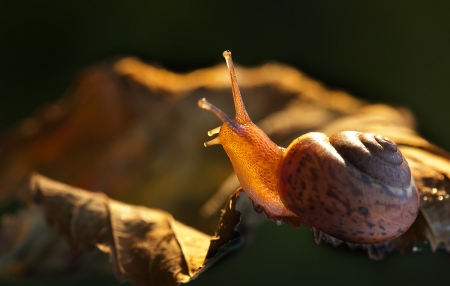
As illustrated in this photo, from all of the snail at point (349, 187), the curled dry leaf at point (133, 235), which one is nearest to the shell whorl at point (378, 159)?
the snail at point (349, 187)

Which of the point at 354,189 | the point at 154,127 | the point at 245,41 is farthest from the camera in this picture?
the point at 245,41

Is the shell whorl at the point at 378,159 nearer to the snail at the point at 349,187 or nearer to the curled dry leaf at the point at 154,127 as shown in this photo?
the snail at the point at 349,187

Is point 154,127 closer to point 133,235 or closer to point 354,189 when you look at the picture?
point 133,235

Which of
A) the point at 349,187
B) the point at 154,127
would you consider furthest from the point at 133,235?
the point at 154,127

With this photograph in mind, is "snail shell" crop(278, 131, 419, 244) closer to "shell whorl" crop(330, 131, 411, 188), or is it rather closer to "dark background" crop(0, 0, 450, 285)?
"shell whorl" crop(330, 131, 411, 188)

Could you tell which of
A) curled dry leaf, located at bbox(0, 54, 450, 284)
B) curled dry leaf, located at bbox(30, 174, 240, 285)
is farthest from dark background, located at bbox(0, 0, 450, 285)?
curled dry leaf, located at bbox(30, 174, 240, 285)

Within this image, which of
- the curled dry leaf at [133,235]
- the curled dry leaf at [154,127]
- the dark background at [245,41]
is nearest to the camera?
the curled dry leaf at [133,235]

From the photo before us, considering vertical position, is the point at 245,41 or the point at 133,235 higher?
the point at 245,41

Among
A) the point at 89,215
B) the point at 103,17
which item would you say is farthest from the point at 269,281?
the point at 103,17
